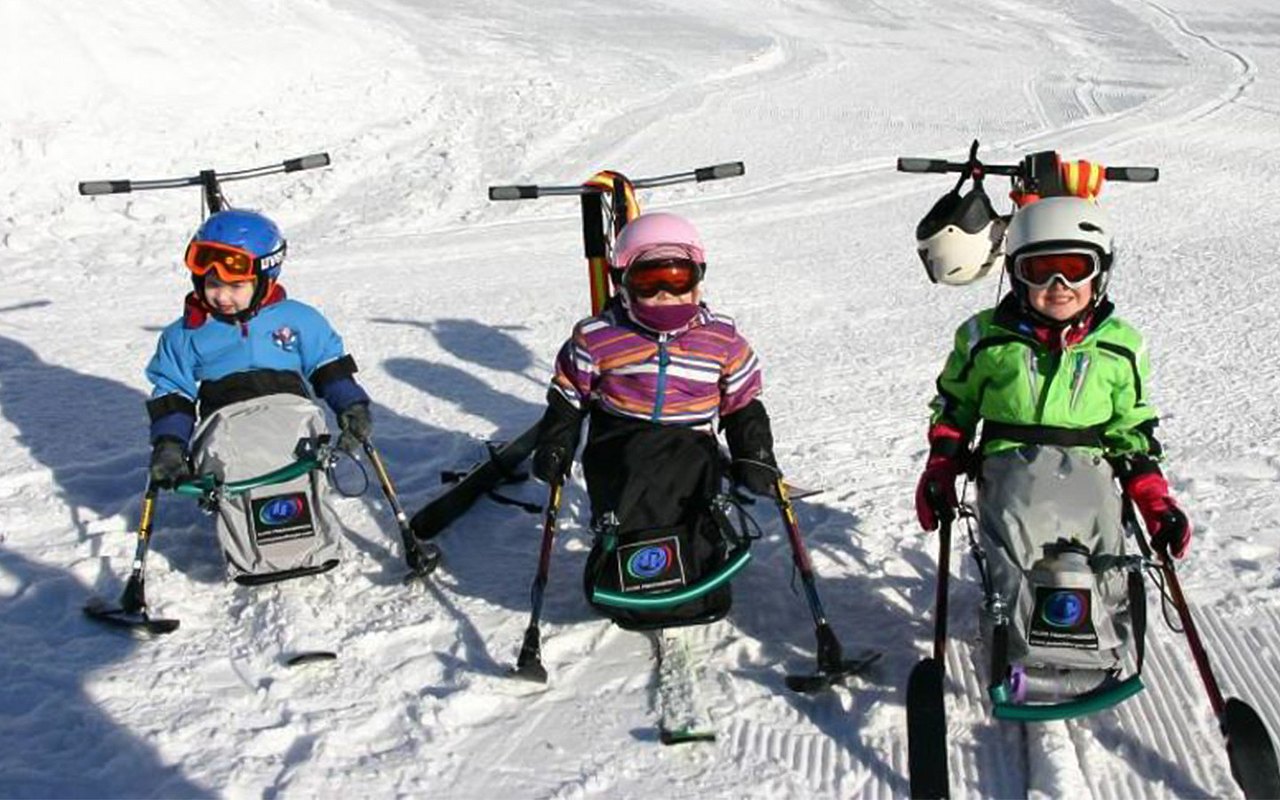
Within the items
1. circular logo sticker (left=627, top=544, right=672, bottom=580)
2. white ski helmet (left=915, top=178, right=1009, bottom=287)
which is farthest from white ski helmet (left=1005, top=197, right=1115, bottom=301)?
circular logo sticker (left=627, top=544, right=672, bottom=580)

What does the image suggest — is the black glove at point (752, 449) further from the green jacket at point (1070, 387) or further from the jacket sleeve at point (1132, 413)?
the jacket sleeve at point (1132, 413)

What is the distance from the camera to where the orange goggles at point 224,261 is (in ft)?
16.8

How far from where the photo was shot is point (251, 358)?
5.31 m

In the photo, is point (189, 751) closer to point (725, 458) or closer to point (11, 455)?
point (725, 458)

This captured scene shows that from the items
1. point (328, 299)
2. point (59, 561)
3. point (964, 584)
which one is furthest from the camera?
point (328, 299)

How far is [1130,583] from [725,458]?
157cm

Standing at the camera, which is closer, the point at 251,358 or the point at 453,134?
the point at 251,358

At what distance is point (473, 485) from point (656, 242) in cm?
182

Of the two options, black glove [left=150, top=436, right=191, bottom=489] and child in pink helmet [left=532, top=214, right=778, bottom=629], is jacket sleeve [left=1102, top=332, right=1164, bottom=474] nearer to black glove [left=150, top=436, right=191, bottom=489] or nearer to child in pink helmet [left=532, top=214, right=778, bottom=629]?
child in pink helmet [left=532, top=214, right=778, bottom=629]

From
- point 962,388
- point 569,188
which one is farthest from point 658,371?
point 569,188

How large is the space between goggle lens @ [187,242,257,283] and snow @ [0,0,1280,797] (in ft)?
4.21

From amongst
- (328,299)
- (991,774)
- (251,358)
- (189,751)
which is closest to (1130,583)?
(991,774)

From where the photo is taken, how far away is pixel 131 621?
15.6ft

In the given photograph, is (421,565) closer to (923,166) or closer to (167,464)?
(167,464)
